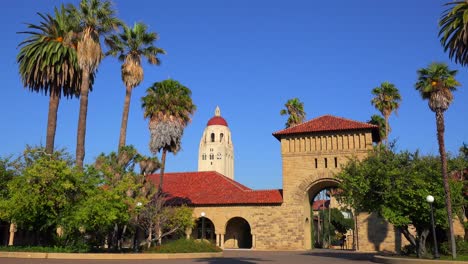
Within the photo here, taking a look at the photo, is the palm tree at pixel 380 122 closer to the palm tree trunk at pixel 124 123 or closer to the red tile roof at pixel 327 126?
the red tile roof at pixel 327 126

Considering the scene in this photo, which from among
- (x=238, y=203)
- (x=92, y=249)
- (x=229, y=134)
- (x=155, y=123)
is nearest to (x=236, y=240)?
(x=238, y=203)

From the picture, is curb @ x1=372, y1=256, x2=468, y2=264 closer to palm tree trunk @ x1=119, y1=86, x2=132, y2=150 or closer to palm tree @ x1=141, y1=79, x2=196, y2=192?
palm tree @ x1=141, y1=79, x2=196, y2=192

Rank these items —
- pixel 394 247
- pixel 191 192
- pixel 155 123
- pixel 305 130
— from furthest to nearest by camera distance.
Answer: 1. pixel 191 192
2. pixel 305 130
3. pixel 394 247
4. pixel 155 123

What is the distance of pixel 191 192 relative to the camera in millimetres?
42281

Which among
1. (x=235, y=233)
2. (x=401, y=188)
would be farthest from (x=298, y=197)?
(x=401, y=188)

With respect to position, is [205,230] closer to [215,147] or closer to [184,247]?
[184,247]

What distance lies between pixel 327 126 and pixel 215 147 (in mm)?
64339

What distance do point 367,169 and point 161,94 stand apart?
16.7 meters

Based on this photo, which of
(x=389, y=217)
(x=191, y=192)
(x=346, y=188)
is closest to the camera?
(x=389, y=217)

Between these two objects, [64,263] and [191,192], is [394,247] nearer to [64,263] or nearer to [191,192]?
[191,192]

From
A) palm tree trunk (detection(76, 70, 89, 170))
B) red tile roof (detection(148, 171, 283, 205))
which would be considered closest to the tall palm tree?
palm tree trunk (detection(76, 70, 89, 170))

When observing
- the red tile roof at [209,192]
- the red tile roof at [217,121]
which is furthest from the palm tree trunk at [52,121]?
the red tile roof at [217,121]

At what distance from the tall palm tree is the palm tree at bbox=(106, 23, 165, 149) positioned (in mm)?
1349

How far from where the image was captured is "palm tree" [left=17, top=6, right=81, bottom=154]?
28906 mm
